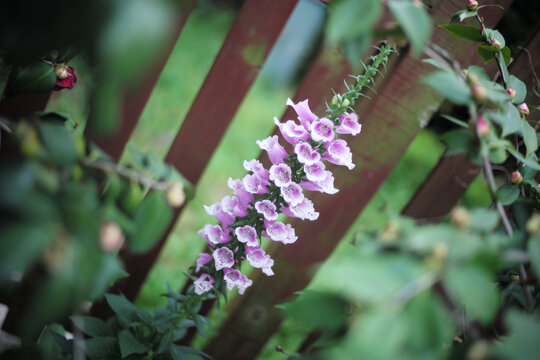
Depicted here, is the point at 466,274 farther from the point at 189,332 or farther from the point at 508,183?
the point at 189,332

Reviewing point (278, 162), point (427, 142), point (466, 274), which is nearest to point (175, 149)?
point (278, 162)

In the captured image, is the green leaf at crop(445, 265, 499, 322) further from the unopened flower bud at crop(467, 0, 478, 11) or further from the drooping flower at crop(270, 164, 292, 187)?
the unopened flower bud at crop(467, 0, 478, 11)

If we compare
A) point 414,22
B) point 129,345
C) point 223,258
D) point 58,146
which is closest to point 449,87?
point 414,22

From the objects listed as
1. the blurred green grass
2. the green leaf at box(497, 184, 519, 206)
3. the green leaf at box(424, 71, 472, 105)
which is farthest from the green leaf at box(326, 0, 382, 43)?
the blurred green grass

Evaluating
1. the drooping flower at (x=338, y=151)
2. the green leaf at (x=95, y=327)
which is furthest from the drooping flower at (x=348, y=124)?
the green leaf at (x=95, y=327)

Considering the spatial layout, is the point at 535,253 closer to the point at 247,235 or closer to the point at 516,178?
the point at 516,178

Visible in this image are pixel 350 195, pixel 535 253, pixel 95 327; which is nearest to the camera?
pixel 535 253
